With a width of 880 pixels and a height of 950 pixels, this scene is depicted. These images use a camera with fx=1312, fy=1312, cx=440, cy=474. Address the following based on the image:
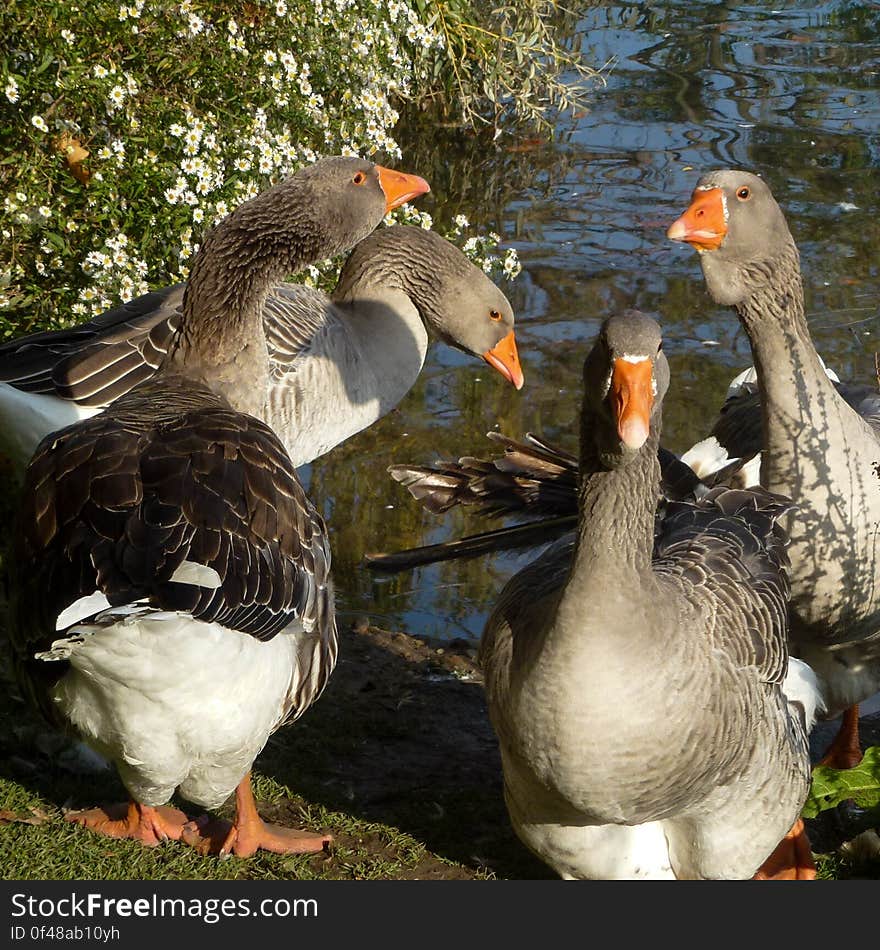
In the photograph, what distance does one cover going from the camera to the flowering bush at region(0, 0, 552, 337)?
5.68 metres

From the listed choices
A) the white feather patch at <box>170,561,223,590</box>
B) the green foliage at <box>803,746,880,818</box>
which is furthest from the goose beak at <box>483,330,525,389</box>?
the white feather patch at <box>170,561,223,590</box>

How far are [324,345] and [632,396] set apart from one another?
2912 millimetres

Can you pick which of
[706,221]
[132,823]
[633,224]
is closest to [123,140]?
[706,221]

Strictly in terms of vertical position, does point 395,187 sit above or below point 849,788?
above

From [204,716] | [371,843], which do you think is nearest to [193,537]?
[204,716]

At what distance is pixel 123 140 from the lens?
19.5ft

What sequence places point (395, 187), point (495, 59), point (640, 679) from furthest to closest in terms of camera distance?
point (495, 59) < point (395, 187) < point (640, 679)

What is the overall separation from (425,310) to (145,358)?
1.49 meters

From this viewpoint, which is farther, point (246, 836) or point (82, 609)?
point (246, 836)

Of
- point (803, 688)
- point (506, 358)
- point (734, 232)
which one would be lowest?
point (803, 688)

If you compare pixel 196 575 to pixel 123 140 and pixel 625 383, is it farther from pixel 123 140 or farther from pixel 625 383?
pixel 123 140

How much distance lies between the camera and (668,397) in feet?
23.0

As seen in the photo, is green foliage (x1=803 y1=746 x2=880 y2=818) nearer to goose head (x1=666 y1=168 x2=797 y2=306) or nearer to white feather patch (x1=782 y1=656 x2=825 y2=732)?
white feather patch (x1=782 y1=656 x2=825 y2=732)

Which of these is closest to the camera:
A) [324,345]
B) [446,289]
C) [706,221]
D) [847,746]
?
[706,221]
